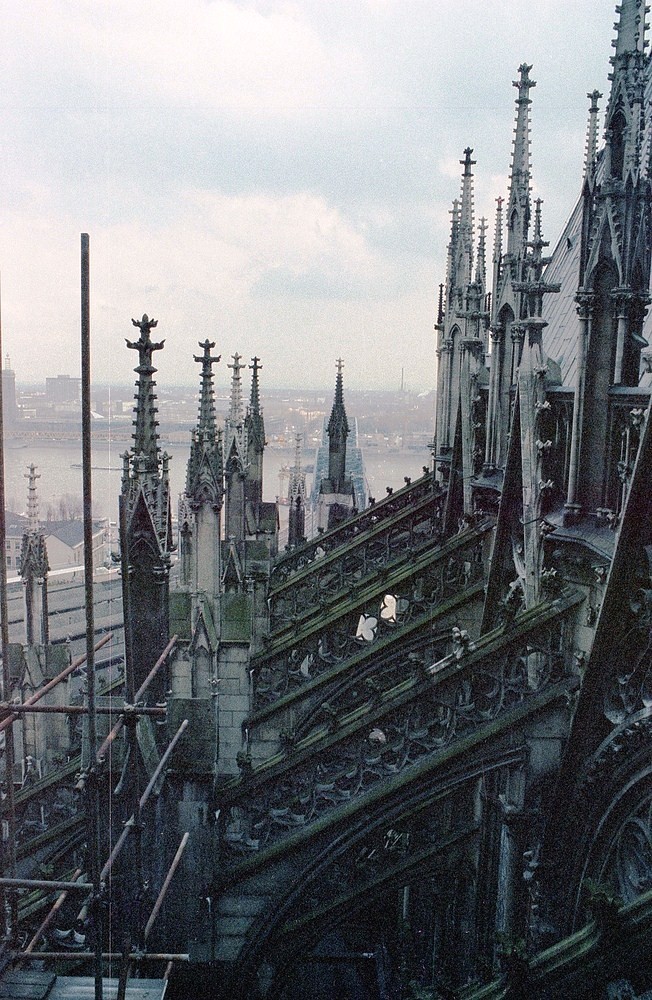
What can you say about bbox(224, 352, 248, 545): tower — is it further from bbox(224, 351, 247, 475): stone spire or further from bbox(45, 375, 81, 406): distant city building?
bbox(45, 375, 81, 406): distant city building

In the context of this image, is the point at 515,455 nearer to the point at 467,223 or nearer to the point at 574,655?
the point at 574,655

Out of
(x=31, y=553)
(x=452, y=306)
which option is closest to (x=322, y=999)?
(x=31, y=553)

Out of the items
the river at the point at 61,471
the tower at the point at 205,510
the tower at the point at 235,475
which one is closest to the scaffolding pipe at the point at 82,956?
the river at the point at 61,471

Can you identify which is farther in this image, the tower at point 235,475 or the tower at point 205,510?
the tower at point 235,475

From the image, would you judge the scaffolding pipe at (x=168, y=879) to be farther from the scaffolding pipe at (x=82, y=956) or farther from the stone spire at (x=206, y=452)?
the stone spire at (x=206, y=452)

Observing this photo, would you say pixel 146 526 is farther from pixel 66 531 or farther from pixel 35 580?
pixel 66 531

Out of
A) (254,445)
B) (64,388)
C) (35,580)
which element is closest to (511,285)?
(64,388)

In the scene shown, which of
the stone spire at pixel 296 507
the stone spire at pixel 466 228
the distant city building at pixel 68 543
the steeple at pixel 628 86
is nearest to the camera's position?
the steeple at pixel 628 86
